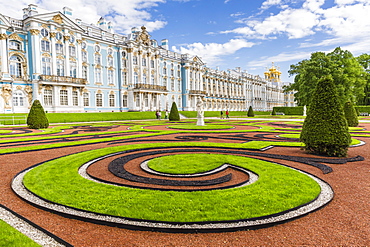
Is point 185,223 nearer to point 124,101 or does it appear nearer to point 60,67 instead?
point 60,67

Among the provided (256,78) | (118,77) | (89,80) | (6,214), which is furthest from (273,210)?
(256,78)

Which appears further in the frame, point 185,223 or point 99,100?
point 99,100

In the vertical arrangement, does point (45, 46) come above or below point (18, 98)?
above

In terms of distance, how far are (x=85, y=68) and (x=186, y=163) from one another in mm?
38613

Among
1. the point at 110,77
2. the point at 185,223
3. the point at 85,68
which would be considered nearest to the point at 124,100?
the point at 110,77

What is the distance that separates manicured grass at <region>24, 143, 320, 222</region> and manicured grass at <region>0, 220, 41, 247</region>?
0.93 metres

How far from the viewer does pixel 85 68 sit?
40.0 meters

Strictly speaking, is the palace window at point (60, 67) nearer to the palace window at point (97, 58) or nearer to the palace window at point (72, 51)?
the palace window at point (72, 51)

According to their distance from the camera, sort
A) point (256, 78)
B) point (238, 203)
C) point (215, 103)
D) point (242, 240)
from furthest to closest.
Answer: point (256, 78) → point (215, 103) → point (238, 203) → point (242, 240)

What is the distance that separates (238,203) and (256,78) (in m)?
99.6

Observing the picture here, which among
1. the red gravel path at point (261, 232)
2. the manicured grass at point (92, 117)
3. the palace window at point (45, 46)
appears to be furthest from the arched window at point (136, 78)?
the red gravel path at point (261, 232)

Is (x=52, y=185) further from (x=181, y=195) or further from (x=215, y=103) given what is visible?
(x=215, y=103)

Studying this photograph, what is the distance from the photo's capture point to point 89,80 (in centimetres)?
4053

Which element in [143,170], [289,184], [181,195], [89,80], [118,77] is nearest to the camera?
[181,195]
